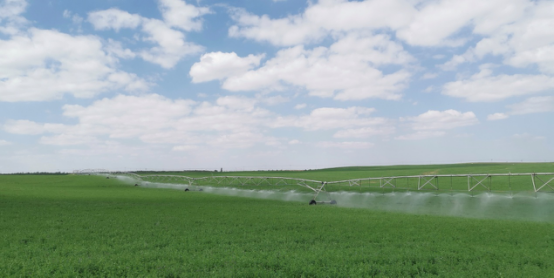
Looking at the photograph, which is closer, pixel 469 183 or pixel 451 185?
pixel 451 185

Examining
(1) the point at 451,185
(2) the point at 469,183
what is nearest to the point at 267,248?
(1) the point at 451,185

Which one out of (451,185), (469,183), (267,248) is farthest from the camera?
(469,183)

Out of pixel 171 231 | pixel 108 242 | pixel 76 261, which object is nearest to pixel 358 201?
pixel 171 231

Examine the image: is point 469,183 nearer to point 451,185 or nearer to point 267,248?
point 451,185

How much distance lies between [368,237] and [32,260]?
14432mm

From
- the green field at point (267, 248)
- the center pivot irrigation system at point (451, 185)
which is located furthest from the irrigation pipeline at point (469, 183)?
the green field at point (267, 248)

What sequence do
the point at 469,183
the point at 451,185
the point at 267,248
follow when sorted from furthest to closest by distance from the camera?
the point at 469,183 → the point at 451,185 → the point at 267,248

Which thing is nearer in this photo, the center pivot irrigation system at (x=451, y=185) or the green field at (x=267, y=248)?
the green field at (x=267, y=248)

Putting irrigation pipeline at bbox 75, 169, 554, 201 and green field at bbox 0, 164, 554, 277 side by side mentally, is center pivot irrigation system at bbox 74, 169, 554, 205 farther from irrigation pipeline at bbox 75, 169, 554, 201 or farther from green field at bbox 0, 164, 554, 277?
green field at bbox 0, 164, 554, 277

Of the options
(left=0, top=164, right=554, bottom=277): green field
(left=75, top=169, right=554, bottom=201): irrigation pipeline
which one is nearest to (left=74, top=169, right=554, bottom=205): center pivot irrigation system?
(left=75, top=169, right=554, bottom=201): irrigation pipeline

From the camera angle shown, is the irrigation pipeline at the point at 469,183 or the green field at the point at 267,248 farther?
the irrigation pipeline at the point at 469,183

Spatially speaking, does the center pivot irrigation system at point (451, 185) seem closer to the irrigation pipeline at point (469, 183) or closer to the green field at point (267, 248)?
the irrigation pipeline at point (469, 183)

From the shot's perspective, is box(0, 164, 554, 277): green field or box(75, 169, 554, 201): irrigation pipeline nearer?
box(0, 164, 554, 277): green field

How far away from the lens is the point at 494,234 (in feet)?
63.7
